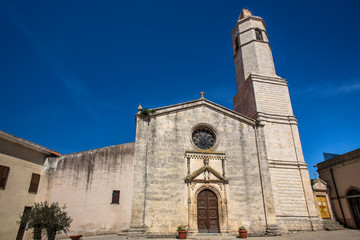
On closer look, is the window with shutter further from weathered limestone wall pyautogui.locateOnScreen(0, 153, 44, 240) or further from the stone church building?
the stone church building

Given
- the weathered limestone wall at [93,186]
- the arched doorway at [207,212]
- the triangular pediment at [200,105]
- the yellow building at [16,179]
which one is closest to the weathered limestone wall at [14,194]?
the yellow building at [16,179]

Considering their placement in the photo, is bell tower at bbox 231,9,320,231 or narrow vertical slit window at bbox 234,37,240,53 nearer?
bell tower at bbox 231,9,320,231

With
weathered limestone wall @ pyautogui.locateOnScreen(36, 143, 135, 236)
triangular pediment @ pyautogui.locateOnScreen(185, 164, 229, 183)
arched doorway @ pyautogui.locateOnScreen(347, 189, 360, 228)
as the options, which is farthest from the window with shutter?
arched doorway @ pyautogui.locateOnScreen(347, 189, 360, 228)

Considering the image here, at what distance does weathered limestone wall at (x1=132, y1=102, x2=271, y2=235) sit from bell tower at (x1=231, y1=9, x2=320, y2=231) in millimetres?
1878

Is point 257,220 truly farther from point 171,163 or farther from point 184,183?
point 171,163

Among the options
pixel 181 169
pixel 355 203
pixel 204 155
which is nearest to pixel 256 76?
pixel 204 155

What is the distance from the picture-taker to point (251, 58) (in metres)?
22.5

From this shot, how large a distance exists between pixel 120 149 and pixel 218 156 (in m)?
6.75

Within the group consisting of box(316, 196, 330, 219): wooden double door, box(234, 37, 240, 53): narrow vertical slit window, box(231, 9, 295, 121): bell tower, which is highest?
box(234, 37, 240, 53): narrow vertical slit window

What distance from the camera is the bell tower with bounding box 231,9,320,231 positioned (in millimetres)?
16641

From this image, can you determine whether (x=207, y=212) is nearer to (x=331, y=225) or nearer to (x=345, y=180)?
(x=331, y=225)

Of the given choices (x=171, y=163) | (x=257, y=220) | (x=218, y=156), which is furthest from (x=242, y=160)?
(x=171, y=163)

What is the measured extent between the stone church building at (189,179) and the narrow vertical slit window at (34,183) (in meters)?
0.35

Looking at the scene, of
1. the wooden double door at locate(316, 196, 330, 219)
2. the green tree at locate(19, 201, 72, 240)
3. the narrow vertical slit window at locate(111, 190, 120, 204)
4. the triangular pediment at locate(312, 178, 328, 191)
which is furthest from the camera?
the triangular pediment at locate(312, 178, 328, 191)
